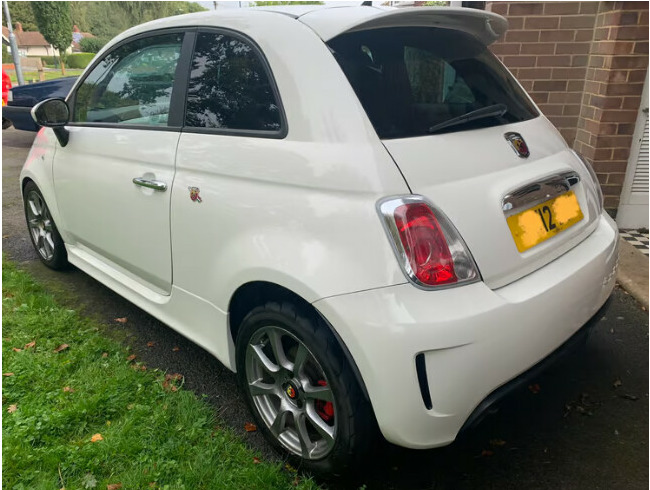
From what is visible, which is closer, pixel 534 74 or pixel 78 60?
pixel 534 74

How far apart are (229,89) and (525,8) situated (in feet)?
12.1

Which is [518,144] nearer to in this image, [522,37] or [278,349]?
[278,349]

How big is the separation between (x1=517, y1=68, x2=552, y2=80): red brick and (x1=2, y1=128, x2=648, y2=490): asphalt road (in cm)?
248

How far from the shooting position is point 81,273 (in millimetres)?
4105

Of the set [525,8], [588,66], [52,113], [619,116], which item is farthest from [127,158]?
[588,66]

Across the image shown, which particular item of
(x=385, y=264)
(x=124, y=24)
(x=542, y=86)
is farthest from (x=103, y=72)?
(x=124, y=24)

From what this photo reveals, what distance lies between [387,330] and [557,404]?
1349mm

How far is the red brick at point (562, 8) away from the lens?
15.3ft

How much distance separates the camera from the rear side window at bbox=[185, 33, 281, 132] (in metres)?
2.07

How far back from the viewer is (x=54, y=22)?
47.5 metres

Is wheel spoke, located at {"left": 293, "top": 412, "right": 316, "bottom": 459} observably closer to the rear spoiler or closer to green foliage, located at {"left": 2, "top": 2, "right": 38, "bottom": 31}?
the rear spoiler

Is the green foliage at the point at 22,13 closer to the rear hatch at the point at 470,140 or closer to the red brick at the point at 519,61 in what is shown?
the red brick at the point at 519,61

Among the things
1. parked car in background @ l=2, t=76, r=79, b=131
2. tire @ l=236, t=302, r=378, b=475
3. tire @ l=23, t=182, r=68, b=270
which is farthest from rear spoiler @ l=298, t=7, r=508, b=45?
parked car in background @ l=2, t=76, r=79, b=131

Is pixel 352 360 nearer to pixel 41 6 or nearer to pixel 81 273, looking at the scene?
pixel 81 273
